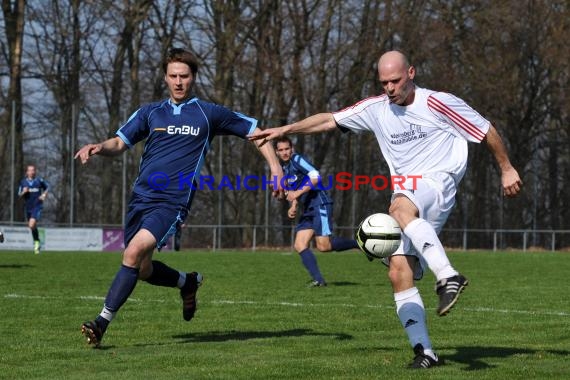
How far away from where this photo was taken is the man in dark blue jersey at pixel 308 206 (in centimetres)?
1453

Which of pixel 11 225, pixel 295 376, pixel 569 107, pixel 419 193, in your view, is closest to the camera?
pixel 295 376

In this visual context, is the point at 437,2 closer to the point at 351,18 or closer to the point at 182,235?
the point at 351,18

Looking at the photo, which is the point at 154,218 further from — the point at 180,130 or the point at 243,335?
the point at 243,335

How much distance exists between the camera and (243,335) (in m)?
8.35

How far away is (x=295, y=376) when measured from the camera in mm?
6148

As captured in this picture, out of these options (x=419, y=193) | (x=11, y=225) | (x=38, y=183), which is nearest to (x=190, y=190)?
(x=419, y=193)

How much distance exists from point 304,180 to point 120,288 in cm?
730

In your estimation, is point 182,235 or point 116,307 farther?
point 182,235

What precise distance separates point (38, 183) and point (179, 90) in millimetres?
19190

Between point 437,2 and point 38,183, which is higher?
point 437,2

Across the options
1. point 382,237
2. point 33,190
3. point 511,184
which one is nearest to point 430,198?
point 382,237

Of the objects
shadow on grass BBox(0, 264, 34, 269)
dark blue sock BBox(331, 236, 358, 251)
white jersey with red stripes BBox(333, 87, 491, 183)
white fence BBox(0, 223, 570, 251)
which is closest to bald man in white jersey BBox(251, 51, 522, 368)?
white jersey with red stripes BBox(333, 87, 491, 183)

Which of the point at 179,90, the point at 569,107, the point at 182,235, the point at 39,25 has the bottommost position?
the point at 182,235

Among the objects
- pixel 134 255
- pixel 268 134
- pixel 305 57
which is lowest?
pixel 134 255
